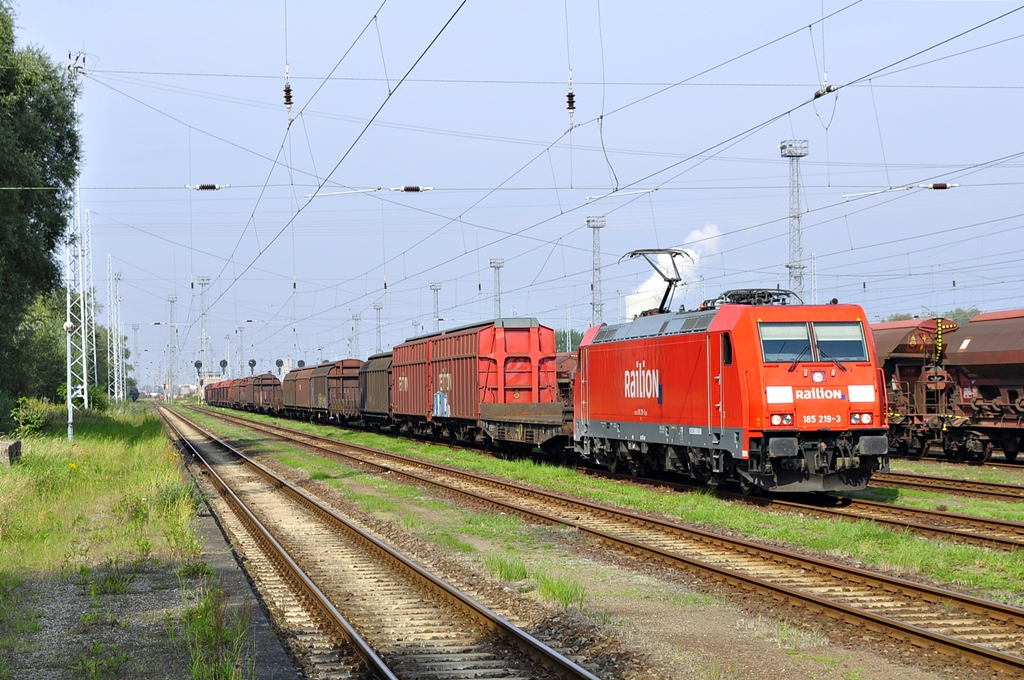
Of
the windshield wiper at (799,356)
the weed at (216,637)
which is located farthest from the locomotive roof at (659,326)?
the weed at (216,637)

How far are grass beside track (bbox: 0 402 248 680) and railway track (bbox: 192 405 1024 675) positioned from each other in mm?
5518

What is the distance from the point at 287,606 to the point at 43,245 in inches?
930

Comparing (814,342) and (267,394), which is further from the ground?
(814,342)

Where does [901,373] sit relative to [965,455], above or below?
above

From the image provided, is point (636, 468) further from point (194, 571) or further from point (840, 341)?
point (194, 571)

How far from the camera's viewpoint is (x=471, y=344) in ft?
102

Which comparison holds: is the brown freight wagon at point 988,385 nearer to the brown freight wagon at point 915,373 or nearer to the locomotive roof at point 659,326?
the brown freight wagon at point 915,373

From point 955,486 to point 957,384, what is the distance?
21.4ft

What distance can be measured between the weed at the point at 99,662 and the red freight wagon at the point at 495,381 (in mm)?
17526

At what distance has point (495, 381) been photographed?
3016 centimetres

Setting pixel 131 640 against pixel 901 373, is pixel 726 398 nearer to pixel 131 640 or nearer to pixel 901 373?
pixel 131 640

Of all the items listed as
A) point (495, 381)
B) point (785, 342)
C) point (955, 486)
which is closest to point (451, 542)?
point (785, 342)

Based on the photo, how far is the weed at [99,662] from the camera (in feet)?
26.0

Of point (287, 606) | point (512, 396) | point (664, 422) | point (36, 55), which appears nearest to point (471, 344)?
point (512, 396)
